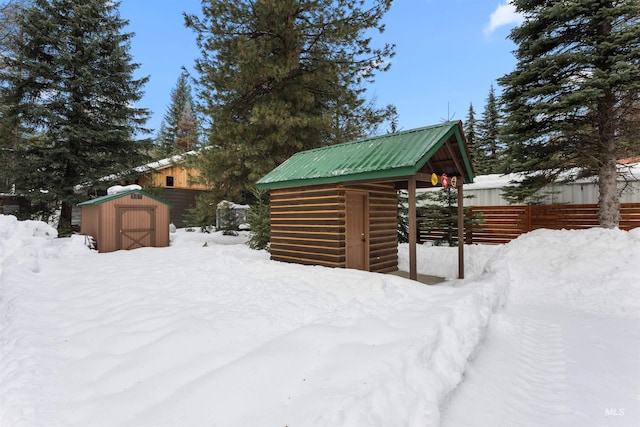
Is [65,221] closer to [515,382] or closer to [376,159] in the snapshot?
[376,159]

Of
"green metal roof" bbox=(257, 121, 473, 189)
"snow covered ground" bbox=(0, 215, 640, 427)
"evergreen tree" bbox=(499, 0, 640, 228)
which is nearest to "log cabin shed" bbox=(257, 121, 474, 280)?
"green metal roof" bbox=(257, 121, 473, 189)

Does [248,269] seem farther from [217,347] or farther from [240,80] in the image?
[240,80]

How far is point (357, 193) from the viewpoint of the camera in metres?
8.18

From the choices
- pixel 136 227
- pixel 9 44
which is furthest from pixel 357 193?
pixel 9 44

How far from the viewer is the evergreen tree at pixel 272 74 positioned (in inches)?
512

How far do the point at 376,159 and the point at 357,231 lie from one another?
1958 mm

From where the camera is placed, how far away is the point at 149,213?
44.9 feet

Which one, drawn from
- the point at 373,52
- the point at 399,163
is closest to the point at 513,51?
the point at 373,52

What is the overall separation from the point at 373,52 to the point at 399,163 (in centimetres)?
1012

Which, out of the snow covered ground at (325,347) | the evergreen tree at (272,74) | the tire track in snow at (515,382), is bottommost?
the tire track in snow at (515,382)

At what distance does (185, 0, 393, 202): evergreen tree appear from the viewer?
1299 cm

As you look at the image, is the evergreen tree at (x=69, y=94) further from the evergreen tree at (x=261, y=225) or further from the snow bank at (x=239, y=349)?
the snow bank at (x=239, y=349)

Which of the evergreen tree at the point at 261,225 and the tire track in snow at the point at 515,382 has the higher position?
the evergreen tree at the point at 261,225

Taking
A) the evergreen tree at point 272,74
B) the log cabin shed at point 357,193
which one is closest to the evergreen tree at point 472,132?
the evergreen tree at point 272,74
